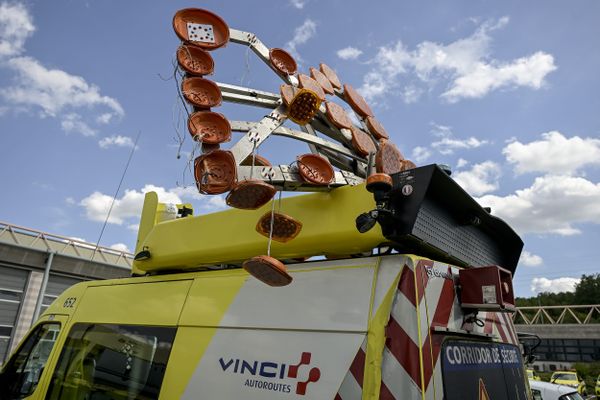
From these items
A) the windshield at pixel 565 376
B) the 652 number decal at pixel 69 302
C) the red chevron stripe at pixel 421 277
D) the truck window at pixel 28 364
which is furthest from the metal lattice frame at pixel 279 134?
the windshield at pixel 565 376

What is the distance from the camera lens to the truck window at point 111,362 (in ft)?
9.39

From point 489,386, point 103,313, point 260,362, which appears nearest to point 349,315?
point 260,362

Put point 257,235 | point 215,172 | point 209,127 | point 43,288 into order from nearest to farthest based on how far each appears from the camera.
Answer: point 215,172 < point 209,127 < point 257,235 < point 43,288

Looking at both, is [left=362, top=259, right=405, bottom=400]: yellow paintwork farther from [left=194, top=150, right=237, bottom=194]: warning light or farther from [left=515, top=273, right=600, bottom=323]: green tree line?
[left=515, top=273, right=600, bottom=323]: green tree line

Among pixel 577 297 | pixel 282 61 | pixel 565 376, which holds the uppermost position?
pixel 577 297

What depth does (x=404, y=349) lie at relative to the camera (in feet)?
6.68

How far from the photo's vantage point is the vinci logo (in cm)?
214

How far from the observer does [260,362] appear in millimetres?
2352

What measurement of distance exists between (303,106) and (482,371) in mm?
2222

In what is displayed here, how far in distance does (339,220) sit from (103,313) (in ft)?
8.09

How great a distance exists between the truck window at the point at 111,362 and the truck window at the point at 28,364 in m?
0.31

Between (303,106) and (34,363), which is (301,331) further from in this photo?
(34,363)

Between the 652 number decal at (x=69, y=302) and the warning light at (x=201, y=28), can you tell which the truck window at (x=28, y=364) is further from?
the warning light at (x=201, y=28)

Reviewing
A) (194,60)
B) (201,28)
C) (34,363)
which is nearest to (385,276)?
(194,60)
